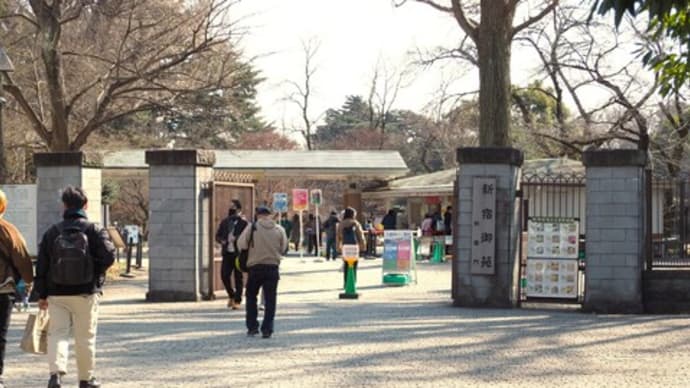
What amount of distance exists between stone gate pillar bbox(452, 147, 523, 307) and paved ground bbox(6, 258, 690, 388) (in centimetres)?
42

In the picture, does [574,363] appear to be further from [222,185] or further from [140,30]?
[140,30]

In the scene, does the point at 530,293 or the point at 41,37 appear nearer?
the point at 530,293

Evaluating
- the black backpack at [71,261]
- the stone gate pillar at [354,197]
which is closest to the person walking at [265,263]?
the black backpack at [71,261]

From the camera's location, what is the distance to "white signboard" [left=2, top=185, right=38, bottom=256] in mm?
19000

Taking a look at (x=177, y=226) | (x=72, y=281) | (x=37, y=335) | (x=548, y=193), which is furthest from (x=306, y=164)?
(x=72, y=281)

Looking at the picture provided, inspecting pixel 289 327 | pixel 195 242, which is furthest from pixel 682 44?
pixel 195 242

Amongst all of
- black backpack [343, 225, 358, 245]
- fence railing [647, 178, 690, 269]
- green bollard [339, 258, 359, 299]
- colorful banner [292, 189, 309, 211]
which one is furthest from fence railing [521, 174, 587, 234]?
colorful banner [292, 189, 309, 211]

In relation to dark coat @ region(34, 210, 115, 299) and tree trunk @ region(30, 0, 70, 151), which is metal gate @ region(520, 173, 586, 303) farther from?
tree trunk @ region(30, 0, 70, 151)

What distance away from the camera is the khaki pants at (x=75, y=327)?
855 cm

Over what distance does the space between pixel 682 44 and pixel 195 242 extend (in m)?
11.8

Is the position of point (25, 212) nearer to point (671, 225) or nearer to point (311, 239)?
point (671, 225)

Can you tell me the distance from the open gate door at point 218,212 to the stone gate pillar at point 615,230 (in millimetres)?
6096

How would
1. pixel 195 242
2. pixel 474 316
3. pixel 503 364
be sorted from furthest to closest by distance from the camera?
1. pixel 195 242
2. pixel 474 316
3. pixel 503 364

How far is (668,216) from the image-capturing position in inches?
672
